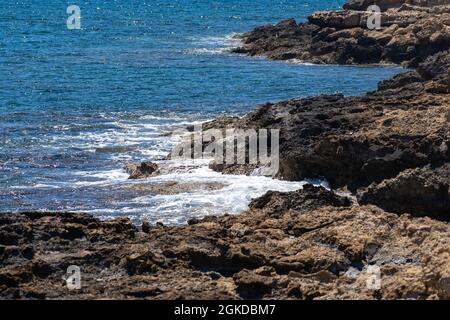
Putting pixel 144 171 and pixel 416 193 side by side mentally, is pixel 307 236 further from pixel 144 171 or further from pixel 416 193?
pixel 144 171

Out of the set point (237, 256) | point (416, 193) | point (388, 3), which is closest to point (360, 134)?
point (416, 193)

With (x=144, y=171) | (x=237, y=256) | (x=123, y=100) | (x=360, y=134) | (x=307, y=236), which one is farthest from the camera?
(x=123, y=100)

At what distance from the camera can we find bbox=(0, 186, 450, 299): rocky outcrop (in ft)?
48.7

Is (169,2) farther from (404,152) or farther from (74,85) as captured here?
(404,152)

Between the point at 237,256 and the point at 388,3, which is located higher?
the point at 388,3

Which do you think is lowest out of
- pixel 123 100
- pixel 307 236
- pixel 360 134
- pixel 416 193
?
pixel 123 100

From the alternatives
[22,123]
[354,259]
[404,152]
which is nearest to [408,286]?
[354,259]

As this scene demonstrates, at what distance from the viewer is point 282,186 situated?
24.0 m

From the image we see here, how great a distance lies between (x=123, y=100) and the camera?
139ft

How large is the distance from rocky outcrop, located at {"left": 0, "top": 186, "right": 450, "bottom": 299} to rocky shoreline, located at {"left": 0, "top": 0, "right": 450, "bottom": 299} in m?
0.02

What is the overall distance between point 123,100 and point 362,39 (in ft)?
59.1

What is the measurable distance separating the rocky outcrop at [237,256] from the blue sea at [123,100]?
371 cm

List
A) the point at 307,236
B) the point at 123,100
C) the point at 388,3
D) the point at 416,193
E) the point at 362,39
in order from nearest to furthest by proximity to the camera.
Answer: the point at 307,236 → the point at 416,193 → the point at 123,100 → the point at 362,39 → the point at 388,3

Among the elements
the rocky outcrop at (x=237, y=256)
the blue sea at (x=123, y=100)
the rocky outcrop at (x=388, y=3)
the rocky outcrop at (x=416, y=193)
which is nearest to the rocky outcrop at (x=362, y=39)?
the rocky outcrop at (x=388, y=3)
